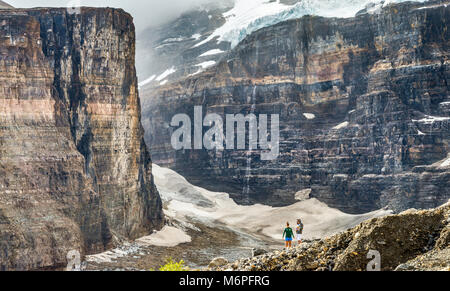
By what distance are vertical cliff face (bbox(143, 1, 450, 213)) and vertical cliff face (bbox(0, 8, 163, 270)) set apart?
41472mm

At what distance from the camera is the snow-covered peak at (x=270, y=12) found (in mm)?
103938

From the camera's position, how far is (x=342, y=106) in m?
98.3

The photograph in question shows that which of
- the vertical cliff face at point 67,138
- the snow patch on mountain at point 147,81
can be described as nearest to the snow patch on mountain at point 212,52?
the snow patch on mountain at point 147,81

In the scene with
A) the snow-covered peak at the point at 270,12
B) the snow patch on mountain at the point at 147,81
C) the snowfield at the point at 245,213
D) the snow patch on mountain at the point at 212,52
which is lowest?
the snowfield at the point at 245,213

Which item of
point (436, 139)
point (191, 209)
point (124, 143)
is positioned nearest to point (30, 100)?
point (124, 143)

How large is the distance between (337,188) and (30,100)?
5990 cm

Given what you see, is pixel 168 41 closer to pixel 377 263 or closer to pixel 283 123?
pixel 283 123

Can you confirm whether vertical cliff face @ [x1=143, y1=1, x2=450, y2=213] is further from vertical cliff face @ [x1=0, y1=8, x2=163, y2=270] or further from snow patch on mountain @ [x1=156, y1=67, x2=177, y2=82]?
vertical cliff face @ [x1=0, y1=8, x2=163, y2=270]

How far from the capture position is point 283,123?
343 ft

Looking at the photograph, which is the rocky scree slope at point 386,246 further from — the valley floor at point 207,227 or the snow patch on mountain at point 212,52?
the snow patch on mountain at point 212,52

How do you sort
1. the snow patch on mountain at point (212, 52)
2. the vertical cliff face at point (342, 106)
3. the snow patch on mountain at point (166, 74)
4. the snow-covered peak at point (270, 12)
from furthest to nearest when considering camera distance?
the snow patch on mountain at point (166, 74) < the snow patch on mountain at point (212, 52) < the snow-covered peak at point (270, 12) < the vertical cliff face at point (342, 106)

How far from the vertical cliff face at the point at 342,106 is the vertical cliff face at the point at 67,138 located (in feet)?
136

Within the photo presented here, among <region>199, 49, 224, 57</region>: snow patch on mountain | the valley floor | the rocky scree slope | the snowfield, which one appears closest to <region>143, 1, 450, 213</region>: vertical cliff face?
the snowfield

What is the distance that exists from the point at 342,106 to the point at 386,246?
85.7 metres
